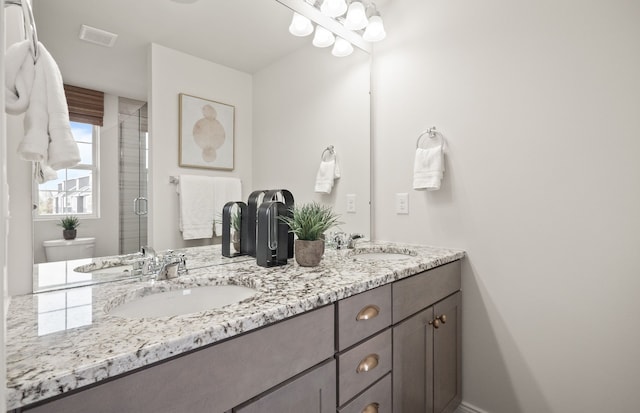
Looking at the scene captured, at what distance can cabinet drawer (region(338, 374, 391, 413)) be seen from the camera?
1.03 meters

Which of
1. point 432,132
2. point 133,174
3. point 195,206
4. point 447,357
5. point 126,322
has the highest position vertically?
point 432,132

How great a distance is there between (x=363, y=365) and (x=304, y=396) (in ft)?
0.88

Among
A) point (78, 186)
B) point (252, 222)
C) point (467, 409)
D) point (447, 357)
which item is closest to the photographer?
point (78, 186)

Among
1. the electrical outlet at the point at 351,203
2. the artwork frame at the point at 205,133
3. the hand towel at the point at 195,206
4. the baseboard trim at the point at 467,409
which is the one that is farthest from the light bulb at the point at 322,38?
the baseboard trim at the point at 467,409

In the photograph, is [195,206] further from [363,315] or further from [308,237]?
[363,315]

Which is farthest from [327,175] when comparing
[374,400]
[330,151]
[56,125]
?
[56,125]

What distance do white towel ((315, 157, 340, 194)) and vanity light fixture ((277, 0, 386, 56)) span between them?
0.65 m

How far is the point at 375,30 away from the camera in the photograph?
6.06ft

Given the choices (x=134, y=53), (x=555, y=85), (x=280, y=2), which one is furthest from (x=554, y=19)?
(x=134, y=53)

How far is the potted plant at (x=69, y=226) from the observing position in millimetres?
989

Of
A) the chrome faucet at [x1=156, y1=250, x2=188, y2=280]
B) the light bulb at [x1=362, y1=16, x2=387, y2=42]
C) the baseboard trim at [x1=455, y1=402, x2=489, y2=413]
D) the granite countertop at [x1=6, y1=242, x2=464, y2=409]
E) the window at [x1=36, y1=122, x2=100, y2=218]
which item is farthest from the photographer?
the light bulb at [x1=362, y1=16, x2=387, y2=42]

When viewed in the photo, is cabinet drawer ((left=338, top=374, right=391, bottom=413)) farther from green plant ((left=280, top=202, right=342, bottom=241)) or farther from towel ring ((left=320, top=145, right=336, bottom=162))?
towel ring ((left=320, top=145, right=336, bottom=162))

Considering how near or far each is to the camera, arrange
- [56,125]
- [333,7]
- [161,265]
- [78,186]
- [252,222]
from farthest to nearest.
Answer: [333,7] → [252,222] → [161,265] → [78,186] → [56,125]

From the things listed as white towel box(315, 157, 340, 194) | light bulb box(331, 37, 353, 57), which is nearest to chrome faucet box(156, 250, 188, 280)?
white towel box(315, 157, 340, 194)
